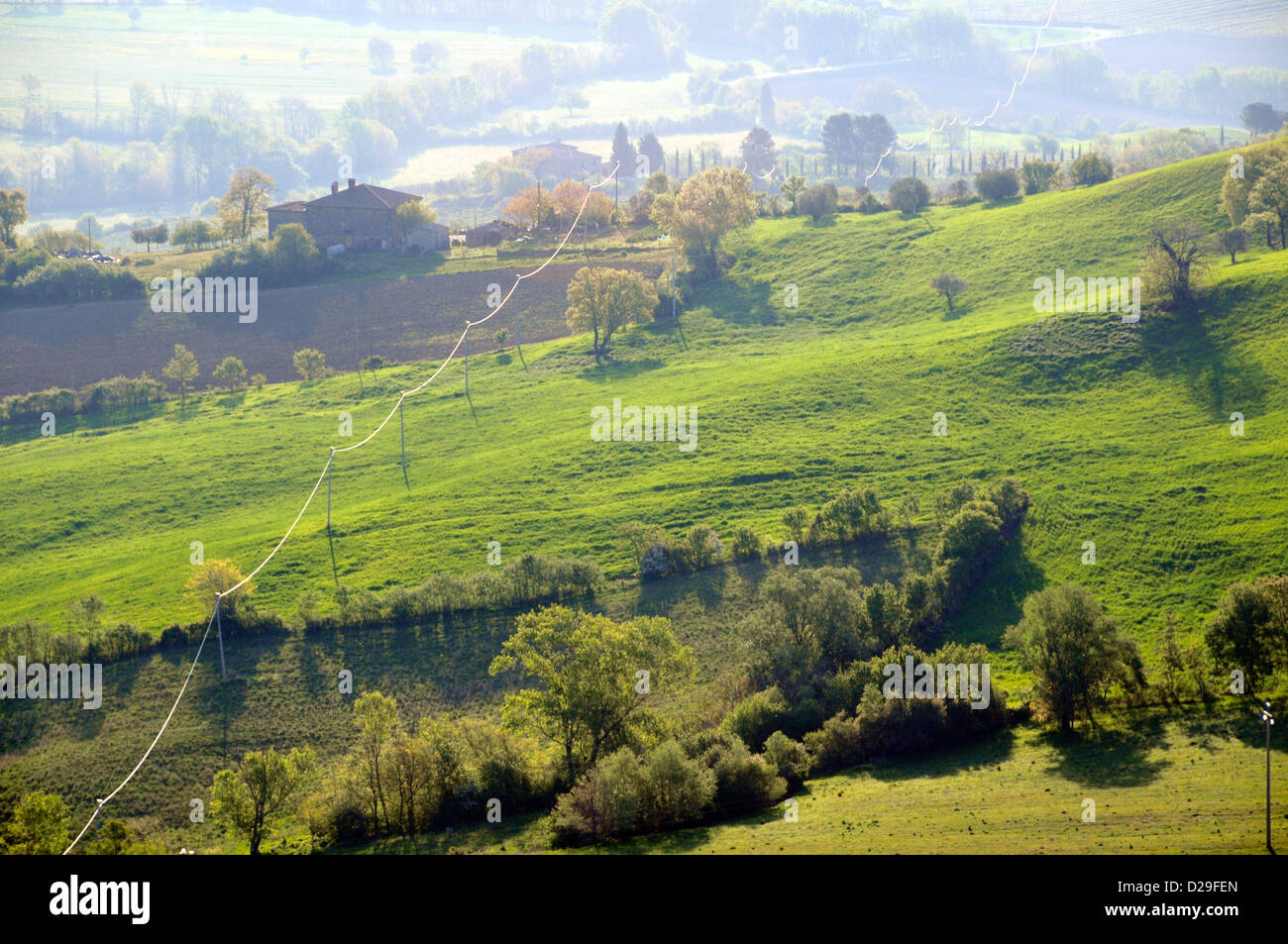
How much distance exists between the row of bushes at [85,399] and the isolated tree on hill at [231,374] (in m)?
4.50

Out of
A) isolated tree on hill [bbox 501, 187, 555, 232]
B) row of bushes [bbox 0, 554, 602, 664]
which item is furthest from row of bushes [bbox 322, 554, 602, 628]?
isolated tree on hill [bbox 501, 187, 555, 232]

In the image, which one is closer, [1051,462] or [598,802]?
[598,802]

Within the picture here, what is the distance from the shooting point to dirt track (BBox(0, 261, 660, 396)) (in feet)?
316

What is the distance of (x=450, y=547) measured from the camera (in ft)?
200

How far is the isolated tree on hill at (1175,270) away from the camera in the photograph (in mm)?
77875

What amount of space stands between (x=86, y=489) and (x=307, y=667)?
99.5 feet

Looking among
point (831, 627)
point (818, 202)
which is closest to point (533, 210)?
point (818, 202)

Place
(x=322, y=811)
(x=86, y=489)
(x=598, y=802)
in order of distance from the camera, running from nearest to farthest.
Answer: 1. (x=598, y=802)
2. (x=322, y=811)
3. (x=86, y=489)

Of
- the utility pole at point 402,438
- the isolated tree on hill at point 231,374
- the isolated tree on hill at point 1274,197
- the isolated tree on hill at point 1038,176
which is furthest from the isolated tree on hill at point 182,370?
the isolated tree on hill at point 1274,197

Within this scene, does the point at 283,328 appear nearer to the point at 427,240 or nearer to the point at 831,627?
the point at 427,240

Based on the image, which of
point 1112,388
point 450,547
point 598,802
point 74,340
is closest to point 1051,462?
point 1112,388

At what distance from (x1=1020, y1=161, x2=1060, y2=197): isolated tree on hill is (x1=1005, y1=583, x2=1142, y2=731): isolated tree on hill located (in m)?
83.3
